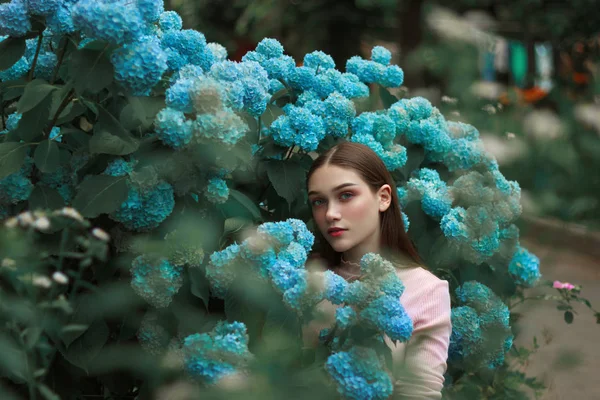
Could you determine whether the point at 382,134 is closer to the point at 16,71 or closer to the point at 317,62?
the point at 317,62

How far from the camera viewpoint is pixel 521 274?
2803 millimetres

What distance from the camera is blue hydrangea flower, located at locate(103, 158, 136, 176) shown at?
1.92 m

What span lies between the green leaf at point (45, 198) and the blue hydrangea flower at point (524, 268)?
1557 mm

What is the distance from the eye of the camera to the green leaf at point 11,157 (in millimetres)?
1821

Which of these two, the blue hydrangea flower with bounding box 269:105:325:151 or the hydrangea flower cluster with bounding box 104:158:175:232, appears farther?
the blue hydrangea flower with bounding box 269:105:325:151

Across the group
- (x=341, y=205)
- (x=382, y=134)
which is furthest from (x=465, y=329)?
(x=382, y=134)

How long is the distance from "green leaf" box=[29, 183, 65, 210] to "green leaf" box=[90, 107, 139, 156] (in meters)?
0.17

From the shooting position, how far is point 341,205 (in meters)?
2.33

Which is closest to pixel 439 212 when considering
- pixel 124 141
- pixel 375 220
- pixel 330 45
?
pixel 375 220

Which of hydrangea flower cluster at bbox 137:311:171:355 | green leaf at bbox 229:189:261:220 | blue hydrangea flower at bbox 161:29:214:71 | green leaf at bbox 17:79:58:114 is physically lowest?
hydrangea flower cluster at bbox 137:311:171:355

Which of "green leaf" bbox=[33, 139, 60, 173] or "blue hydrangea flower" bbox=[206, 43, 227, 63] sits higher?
"green leaf" bbox=[33, 139, 60, 173]

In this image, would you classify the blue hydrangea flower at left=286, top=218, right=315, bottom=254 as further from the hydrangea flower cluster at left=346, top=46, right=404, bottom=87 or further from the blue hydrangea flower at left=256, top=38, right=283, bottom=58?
the hydrangea flower cluster at left=346, top=46, right=404, bottom=87

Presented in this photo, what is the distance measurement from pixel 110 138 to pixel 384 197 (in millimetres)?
896

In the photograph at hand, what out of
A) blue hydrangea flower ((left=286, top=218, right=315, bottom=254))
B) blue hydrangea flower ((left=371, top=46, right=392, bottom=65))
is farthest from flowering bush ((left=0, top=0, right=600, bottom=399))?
blue hydrangea flower ((left=371, top=46, right=392, bottom=65))
